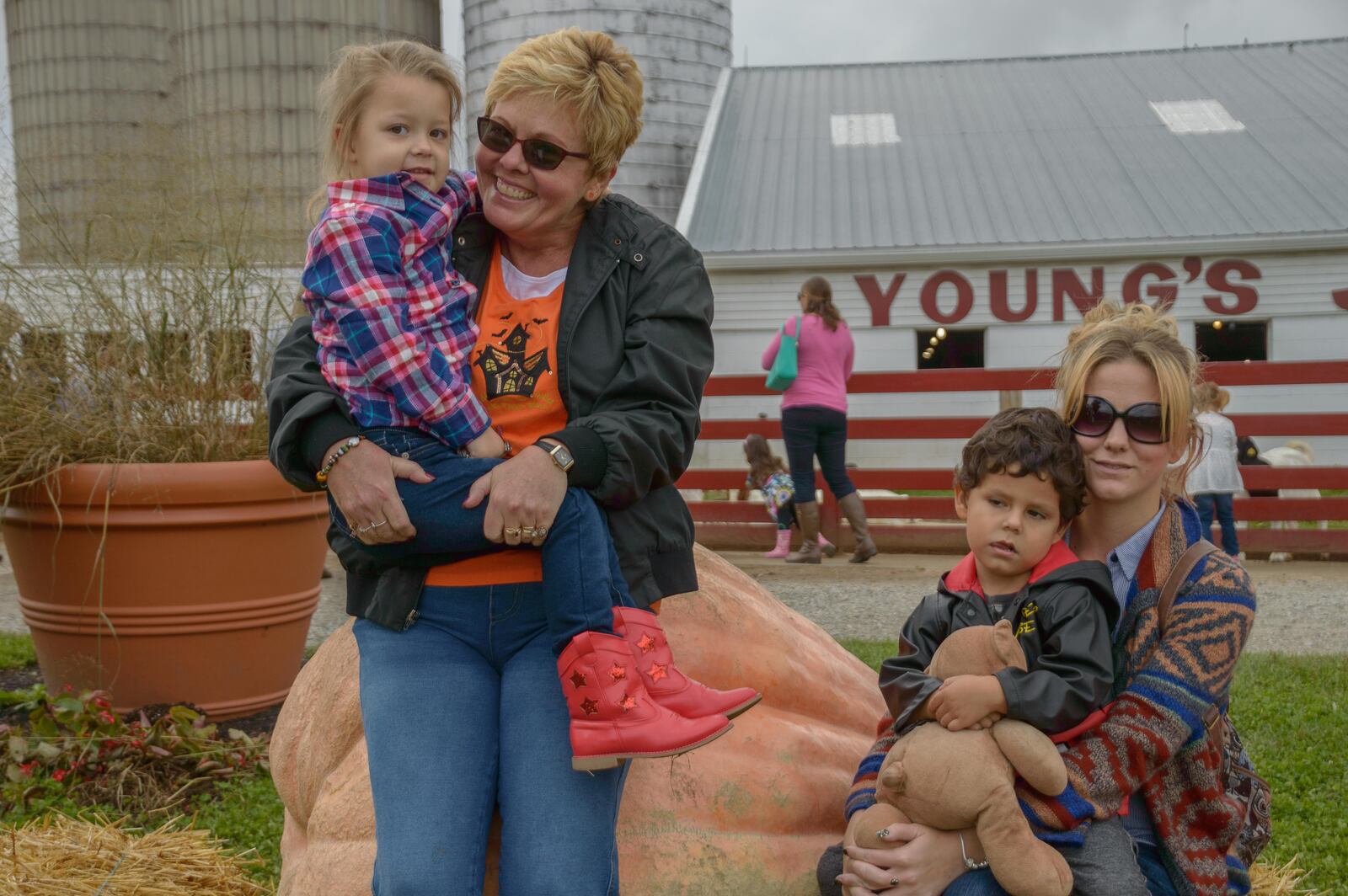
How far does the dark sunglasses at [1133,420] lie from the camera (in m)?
2.28

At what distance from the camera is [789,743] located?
270 centimetres

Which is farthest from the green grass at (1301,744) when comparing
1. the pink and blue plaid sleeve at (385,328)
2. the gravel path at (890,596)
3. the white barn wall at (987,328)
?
the white barn wall at (987,328)

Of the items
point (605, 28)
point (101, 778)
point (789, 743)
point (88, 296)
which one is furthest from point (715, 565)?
point (605, 28)

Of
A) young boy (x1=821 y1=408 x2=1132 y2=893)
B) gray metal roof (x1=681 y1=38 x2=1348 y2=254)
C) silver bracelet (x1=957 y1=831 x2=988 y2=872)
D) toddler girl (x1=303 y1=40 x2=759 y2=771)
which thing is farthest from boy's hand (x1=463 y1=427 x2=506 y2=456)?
gray metal roof (x1=681 y1=38 x2=1348 y2=254)

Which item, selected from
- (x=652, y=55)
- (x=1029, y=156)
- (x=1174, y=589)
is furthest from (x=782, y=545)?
(x=652, y=55)

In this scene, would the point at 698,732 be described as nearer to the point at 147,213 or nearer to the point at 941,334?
the point at 147,213

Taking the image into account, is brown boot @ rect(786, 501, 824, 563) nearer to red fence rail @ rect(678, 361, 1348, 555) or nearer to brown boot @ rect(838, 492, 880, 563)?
brown boot @ rect(838, 492, 880, 563)

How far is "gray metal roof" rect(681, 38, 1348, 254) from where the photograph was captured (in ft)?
43.0

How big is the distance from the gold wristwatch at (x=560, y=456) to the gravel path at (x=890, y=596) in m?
4.17

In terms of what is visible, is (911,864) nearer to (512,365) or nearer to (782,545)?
(512,365)

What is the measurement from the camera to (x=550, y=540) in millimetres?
2131

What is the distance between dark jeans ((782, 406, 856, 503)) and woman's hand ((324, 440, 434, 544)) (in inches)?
254

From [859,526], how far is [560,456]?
6774 millimetres

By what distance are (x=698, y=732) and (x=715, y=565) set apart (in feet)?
3.97
